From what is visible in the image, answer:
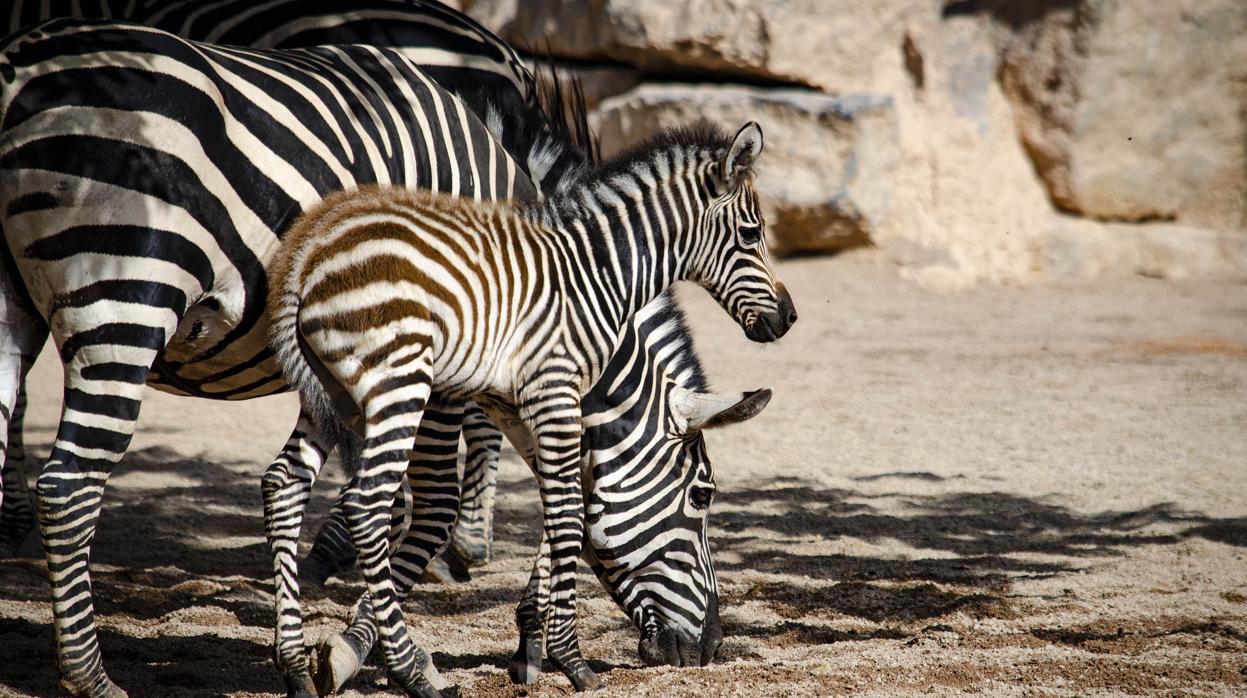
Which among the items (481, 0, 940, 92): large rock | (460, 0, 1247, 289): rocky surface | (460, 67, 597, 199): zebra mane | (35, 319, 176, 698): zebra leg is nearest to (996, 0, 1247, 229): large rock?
(460, 0, 1247, 289): rocky surface

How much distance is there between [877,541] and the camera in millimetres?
6277

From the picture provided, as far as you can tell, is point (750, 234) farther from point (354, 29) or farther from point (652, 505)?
point (354, 29)

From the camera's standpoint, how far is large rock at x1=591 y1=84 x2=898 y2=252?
13297 mm

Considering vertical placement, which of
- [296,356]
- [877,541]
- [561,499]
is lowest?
[877,541]

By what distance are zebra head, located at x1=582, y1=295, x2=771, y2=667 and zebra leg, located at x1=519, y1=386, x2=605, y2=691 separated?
0.30 meters

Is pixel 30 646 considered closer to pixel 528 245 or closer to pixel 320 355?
pixel 320 355

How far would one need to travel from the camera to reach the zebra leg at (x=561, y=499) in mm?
4254

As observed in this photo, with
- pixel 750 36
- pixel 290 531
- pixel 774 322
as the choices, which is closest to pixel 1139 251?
pixel 750 36

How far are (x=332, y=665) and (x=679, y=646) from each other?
1311 millimetres

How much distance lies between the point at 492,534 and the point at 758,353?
4.79m

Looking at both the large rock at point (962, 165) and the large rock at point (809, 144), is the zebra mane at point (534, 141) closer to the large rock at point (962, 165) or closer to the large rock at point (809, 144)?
the large rock at point (809, 144)

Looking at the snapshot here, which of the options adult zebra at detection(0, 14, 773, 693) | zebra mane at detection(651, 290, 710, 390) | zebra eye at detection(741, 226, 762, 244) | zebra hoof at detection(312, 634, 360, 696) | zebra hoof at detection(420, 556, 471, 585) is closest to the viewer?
adult zebra at detection(0, 14, 773, 693)

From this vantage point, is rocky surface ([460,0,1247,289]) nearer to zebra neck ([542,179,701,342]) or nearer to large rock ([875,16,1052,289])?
large rock ([875,16,1052,289])

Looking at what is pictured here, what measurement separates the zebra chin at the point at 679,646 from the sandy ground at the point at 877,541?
0.07m
